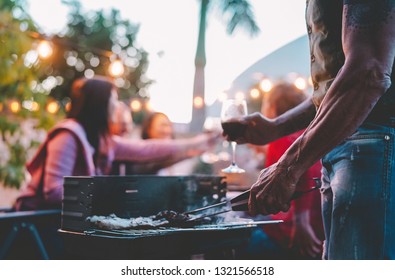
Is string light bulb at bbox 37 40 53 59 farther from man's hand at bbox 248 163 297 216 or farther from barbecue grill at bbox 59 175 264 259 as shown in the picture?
man's hand at bbox 248 163 297 216

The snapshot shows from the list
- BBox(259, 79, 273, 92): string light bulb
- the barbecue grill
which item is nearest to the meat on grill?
the barbecue grill

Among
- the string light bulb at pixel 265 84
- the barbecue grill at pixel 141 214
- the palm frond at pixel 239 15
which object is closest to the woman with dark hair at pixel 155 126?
the string light bulb at pixel 265 84

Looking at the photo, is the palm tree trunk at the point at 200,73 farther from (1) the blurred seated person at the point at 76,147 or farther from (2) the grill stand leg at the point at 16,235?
(2) the grill stand leg at the point at 16,235

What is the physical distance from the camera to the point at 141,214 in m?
2.29

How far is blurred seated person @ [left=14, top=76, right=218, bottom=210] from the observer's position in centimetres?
334

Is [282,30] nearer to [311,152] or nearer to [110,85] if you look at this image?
[110,85]

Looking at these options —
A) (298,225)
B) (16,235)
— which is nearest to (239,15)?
(298,225)

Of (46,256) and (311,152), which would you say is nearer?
(311,152)

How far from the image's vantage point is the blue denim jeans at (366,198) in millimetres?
1367

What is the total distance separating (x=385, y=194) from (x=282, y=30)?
454 cm

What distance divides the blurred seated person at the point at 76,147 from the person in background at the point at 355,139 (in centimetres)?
221

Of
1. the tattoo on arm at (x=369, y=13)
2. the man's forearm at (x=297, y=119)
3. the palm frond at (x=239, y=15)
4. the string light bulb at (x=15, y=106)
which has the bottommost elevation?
the man's forearm at (x=297, y=119)
